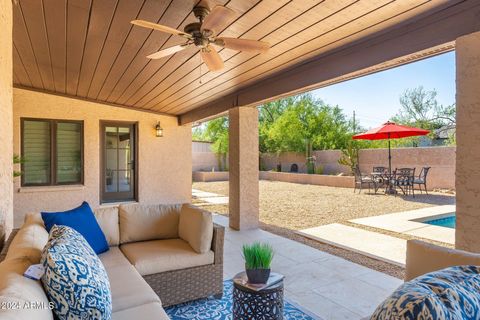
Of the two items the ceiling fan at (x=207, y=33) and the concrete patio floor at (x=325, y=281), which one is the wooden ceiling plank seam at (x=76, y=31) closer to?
the ceiling fan at (x=207, y=33)

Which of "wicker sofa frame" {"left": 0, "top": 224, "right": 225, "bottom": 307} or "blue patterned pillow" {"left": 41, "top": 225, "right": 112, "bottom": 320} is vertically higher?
"blue patterned pillow" {"left": 41, "top": 225, "right": 112, "bottom": 320}

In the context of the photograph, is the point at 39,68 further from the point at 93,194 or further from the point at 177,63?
the point at 93,194

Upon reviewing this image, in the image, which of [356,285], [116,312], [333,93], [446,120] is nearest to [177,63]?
[116,312]

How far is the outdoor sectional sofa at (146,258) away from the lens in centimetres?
155

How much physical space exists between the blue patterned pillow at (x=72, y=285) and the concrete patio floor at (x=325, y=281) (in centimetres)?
184

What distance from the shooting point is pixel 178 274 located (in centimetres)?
264

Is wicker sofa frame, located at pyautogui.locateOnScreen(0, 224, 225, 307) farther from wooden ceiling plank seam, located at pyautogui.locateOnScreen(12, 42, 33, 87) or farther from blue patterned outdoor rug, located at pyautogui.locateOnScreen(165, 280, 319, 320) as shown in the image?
wooden ceiling plank seam, located at pyautogui.locateOnScreen(12, 42, 33, 87)

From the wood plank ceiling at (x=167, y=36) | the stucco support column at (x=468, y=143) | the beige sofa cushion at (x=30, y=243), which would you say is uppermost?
the wood plank ceiling at (x=167, y=36)

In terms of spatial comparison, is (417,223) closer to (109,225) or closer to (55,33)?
(109,225)

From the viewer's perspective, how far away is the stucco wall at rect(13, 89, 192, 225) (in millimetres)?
5895

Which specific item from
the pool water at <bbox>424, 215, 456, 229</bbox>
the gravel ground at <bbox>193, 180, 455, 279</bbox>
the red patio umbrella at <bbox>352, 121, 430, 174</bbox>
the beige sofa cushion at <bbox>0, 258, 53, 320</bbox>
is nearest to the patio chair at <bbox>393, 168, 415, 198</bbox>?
the gravel ground at <bbox>193, 180, 455, 279</bbox>

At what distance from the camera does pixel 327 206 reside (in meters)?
7.70

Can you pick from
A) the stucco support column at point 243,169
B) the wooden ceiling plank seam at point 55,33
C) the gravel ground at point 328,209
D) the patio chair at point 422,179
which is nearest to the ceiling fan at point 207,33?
the wooden ceiling plank seam at point 55,33

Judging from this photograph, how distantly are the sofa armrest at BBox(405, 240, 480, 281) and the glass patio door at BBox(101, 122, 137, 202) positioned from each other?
6334 mm
